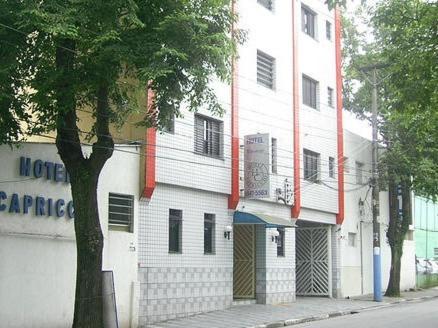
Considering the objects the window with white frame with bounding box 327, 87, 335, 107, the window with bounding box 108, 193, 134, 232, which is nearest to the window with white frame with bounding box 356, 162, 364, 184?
the window with white frame with bounding box 327, 87, 335, 107

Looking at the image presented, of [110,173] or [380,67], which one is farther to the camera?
[380,67]

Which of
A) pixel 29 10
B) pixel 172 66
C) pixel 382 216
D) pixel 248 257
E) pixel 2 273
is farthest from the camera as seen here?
pixel 382 216

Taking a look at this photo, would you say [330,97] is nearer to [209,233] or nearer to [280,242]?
[280,242]

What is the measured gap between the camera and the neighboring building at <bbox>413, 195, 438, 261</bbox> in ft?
128

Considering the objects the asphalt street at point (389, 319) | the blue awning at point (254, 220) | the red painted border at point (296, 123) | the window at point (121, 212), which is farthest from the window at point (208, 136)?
the asphalt street at point (389, 319)

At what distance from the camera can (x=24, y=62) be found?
12289 millimetres

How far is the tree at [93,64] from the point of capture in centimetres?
1134

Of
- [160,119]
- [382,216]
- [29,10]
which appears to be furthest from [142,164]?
[382,216]

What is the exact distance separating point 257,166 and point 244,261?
12.4 ft

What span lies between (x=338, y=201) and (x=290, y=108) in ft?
18.1

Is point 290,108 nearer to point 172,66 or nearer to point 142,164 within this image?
point 142,164

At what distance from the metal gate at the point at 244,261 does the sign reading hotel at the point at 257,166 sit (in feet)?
6.95

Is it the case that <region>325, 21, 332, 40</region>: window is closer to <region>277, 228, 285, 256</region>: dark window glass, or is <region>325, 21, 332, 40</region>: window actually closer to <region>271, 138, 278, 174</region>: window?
<region>271, 138, 278, 174</region>: window

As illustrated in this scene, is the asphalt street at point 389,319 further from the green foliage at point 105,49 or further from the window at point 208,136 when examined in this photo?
the green foliage at point 105,49
